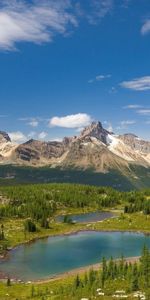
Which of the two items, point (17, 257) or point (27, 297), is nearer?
point (27, 297)

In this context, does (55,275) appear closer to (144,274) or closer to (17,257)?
(17,257)

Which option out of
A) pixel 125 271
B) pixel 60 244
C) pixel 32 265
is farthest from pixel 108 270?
pixel 60 244

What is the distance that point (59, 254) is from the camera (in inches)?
6969

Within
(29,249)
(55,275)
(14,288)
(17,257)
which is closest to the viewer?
(14,288)

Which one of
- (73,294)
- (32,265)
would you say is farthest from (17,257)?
(73,294)

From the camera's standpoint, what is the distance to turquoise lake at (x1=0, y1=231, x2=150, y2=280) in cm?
15138

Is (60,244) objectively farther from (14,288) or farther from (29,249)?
(14,288)

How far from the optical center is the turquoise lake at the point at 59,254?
497ft

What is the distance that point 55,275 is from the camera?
145m

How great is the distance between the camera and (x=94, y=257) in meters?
170

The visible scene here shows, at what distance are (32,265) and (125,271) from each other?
4915 centimetres

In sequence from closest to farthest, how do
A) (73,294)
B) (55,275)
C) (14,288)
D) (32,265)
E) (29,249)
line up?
(73,294), (14,288), (55,275), (32,265), (29,249)

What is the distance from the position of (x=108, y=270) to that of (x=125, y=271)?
451 cm

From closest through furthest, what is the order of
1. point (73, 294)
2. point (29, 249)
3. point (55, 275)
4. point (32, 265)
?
point (73, 294)
point (55, 275)
point (32, 265)
point (29, 249)
